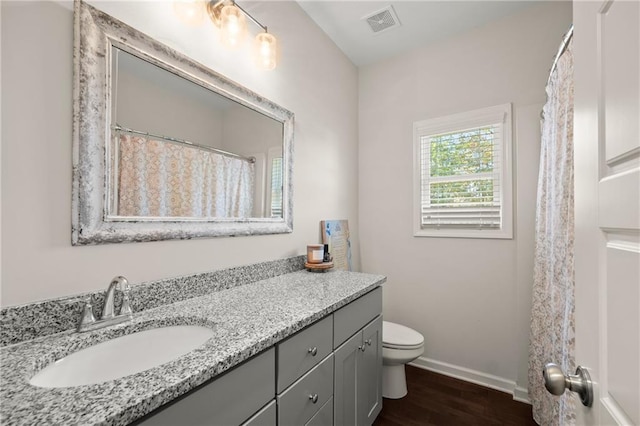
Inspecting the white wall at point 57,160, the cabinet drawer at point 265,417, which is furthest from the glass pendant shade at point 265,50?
the cabinet drawer at point 265,417

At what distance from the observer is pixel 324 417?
1156mm

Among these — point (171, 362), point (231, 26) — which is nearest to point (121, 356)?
point (171, 362)

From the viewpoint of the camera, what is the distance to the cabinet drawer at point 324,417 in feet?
3.57

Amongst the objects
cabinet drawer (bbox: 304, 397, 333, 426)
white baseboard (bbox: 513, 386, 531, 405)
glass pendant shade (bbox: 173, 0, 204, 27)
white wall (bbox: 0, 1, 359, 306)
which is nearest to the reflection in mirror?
white wall (bbox: 0, 1, 359, 306)

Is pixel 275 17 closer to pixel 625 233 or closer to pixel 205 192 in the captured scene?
pixel 205 192

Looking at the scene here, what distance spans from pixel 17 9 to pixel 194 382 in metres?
1.17

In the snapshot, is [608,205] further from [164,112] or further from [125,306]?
[164,112]

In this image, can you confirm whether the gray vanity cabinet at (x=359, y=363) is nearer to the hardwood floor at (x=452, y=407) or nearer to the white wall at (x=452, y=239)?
the hardwood floor at (x=452, y=407)

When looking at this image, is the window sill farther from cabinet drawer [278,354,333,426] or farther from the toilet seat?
cabinet drawer [278,354,333,426]

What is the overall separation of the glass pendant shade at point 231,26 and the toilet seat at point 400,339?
6.55 ft

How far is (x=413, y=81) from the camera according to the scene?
2.46 m

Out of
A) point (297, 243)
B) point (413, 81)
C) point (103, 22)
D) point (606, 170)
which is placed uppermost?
point (413, 81)

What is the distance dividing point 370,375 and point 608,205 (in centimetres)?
143

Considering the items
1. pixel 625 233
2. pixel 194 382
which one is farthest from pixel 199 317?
pixel 625 233
